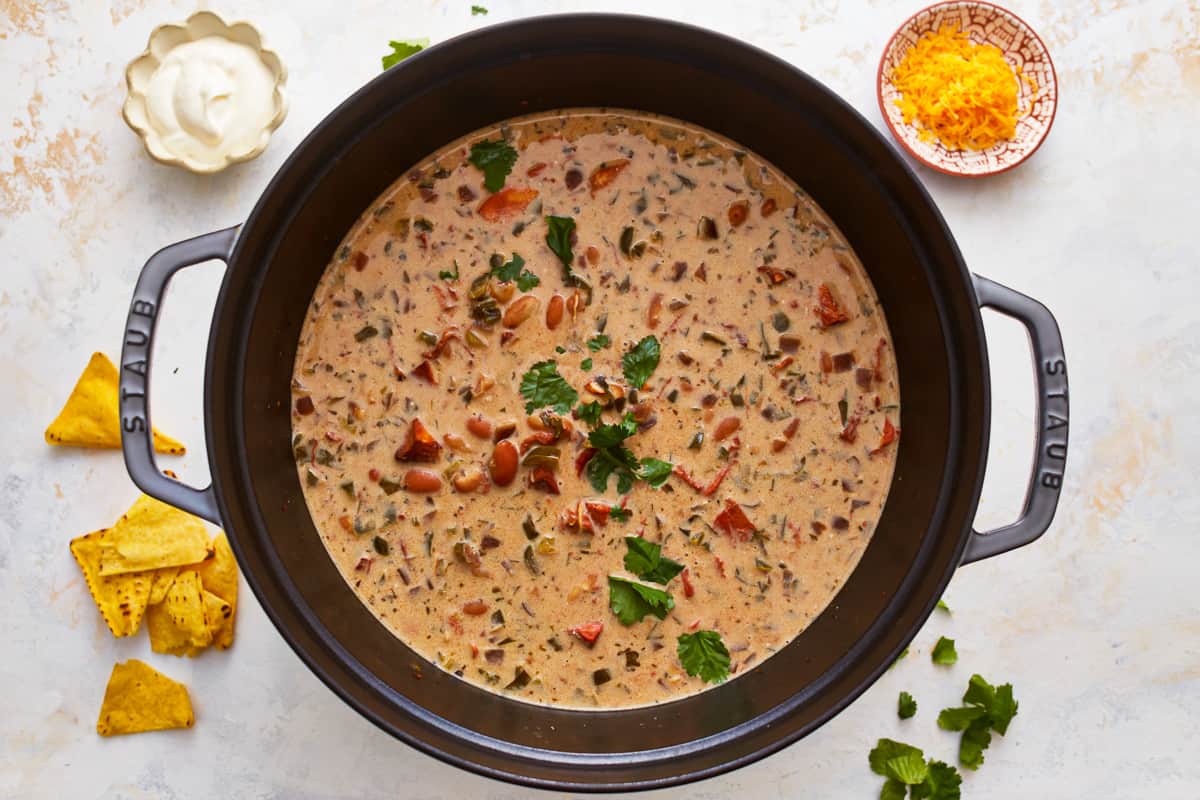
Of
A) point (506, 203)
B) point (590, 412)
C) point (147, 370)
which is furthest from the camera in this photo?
point (506, 203)

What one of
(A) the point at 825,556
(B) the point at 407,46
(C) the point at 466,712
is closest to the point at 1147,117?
(A) the point at 825,556

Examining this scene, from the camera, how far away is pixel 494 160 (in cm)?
299

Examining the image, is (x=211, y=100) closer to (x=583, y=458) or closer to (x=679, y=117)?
(x=679, y=117)

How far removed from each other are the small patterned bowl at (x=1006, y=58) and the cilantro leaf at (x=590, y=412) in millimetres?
1166

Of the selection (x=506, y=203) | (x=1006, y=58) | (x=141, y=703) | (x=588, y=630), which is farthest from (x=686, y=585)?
(x=1006, y=58)

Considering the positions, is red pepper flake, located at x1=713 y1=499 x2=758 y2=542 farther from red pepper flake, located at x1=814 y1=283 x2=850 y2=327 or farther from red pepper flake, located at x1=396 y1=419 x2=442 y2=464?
red pepper flake, located at x1=396 y1=419 x2=442 y2=464

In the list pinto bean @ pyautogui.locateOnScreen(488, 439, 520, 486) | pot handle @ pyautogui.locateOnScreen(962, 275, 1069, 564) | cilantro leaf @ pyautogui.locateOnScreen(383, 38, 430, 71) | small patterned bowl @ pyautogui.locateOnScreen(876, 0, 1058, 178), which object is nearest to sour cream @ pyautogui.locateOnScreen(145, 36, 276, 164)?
cilantro leaf @ pyautogui.locateOnScreen(383, 38, 430, 71)

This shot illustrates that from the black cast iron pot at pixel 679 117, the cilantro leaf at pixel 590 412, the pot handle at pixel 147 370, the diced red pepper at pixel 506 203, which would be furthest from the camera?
the diced red pepper at pixel 506 203

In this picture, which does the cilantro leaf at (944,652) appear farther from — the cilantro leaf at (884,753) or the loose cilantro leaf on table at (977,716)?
the cilantro leaf at (884,753)

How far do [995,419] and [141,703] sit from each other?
2555 millimetres

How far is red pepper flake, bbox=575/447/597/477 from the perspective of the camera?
2.85 m

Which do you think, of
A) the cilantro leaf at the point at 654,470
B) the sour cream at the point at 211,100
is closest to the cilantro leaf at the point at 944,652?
the cilantro leaf at the point at 654,470

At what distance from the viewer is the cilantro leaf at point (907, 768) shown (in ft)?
9.87

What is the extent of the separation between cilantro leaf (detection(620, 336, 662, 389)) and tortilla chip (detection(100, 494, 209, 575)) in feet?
4.19
